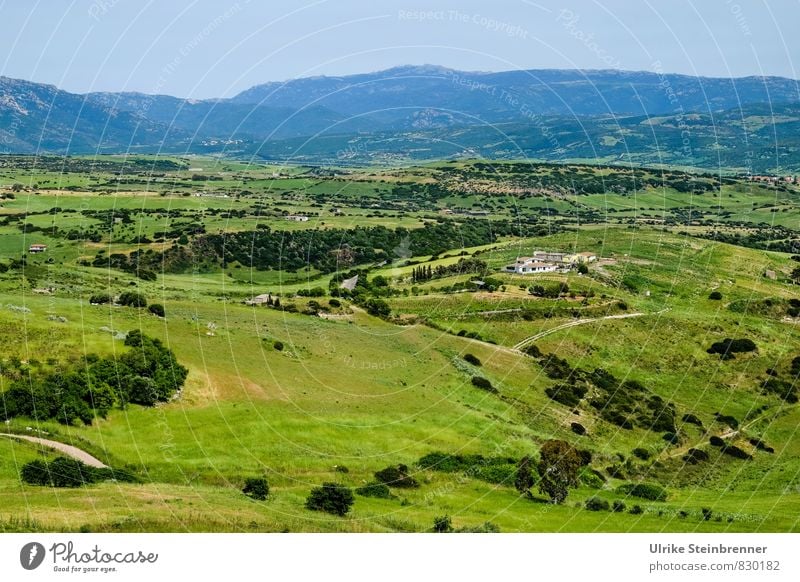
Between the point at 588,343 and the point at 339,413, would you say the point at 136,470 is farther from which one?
the point at 588,343

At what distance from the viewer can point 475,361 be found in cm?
8212

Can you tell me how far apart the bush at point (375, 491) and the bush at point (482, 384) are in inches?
1013

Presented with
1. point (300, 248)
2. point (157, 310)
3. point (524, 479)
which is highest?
point (157, 310)

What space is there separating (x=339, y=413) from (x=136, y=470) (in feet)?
55.4

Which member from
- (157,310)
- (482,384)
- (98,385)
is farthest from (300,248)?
(98,385)

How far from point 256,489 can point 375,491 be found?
8189mm

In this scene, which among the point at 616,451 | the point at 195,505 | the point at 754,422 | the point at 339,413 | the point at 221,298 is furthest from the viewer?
the point at 221,298

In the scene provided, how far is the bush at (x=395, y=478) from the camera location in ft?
164

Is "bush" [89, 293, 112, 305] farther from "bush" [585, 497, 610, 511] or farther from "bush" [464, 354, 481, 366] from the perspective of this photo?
"bush" [585, 497, 610, 511]

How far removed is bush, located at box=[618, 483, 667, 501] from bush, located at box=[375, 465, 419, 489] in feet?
58.6

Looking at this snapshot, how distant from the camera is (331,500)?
138 ft

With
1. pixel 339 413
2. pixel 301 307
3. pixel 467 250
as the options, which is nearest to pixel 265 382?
pixel 339 413

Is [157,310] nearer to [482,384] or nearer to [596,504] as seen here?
[482,384]

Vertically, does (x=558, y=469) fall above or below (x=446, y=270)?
below
